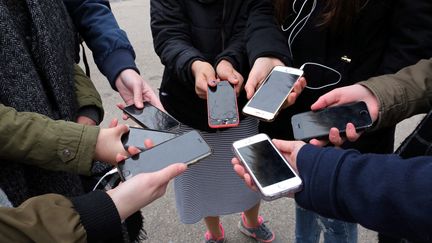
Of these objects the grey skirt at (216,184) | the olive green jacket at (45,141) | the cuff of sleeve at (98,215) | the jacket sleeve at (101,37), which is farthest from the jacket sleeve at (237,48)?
the cuff of sleeve at (98,215)

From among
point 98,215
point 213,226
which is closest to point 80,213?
point 98,215

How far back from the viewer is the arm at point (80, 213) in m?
0.75

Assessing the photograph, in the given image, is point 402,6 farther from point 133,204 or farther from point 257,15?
point 133,204

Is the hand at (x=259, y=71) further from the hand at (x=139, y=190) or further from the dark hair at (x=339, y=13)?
the hand at (x=139, y=190)

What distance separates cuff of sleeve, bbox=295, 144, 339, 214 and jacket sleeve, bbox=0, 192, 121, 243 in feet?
1.42

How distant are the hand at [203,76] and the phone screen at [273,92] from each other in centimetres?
16

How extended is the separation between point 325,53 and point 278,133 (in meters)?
0.34

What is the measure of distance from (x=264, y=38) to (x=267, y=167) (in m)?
0.49

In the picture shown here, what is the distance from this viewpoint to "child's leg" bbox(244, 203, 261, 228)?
6.14ft

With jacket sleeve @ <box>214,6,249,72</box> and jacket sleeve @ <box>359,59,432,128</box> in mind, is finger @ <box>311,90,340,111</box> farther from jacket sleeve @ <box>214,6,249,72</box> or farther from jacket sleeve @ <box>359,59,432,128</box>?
jacket sleeve @ <box>214,6,249,72</box>

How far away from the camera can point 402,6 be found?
1.14m

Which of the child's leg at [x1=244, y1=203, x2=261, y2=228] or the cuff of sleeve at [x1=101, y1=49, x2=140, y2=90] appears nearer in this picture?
the cuff of sleeve at [x1=101, y1=49, x2=140, y2=90]

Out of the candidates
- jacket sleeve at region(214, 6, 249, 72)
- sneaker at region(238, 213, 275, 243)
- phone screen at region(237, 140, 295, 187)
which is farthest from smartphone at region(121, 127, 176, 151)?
sneaker at region(238, 213, 275, 243)

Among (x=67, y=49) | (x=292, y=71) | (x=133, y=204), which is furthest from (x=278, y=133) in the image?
(x=67, y=49)
